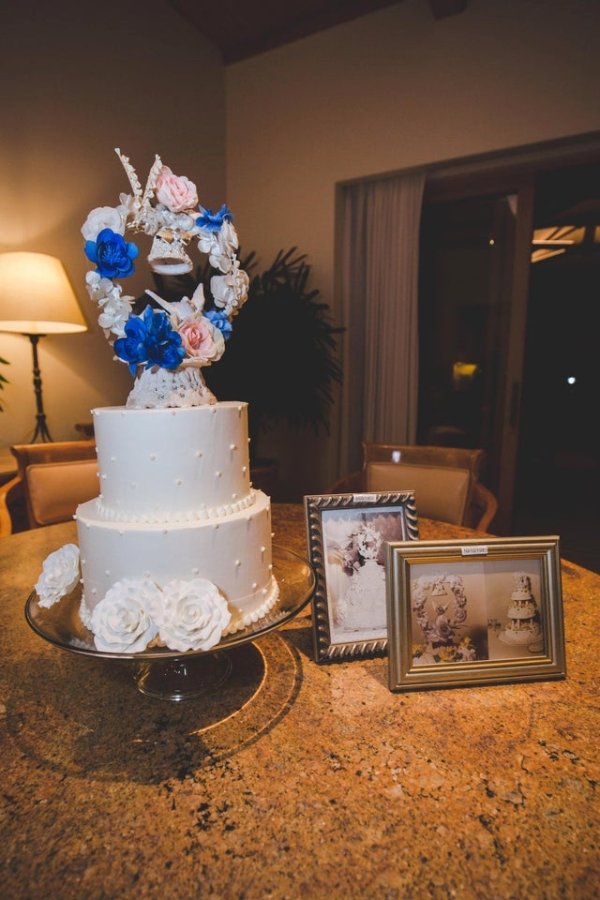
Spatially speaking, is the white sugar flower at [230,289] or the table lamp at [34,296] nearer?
the white sugar flower at [230,289]

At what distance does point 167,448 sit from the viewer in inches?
33.0

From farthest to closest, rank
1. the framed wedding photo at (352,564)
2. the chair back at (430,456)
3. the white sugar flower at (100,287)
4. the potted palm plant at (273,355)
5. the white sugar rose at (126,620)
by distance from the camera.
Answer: the potted palm plant at (273,355)
the chair back at (430,456)
the framed wedding photo at (352,564)
the white sugar flower at (100,287)
the white sugar rose at (126,620)

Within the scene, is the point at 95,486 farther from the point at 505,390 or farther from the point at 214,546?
the point at 505,390

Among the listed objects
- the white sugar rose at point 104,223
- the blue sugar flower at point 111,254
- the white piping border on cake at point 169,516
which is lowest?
the white piping border on cake at point 169,516

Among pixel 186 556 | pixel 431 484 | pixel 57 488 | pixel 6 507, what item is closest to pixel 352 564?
pixel 186 556

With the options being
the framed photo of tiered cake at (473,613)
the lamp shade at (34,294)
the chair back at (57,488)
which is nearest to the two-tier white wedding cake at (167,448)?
the framed photo of tiered cake at (473,613)

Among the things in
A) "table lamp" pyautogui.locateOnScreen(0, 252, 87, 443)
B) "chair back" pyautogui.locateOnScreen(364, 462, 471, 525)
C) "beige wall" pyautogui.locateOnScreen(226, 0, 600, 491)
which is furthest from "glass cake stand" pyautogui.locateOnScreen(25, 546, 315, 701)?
"beige wall" pyautogui.locateOnScreen(226, 0, 600, 491)

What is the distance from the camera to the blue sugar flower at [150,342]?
799mm

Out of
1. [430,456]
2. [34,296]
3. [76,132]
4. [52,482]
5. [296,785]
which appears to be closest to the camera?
[296,785]

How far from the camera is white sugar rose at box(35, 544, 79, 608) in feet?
2.74

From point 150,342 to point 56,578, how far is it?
17.2 inches

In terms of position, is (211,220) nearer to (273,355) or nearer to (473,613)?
(473,613)

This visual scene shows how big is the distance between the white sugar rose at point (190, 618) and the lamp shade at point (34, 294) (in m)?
2.06

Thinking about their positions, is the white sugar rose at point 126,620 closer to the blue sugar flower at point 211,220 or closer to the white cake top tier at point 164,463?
the white cake top tier at point 164,463
